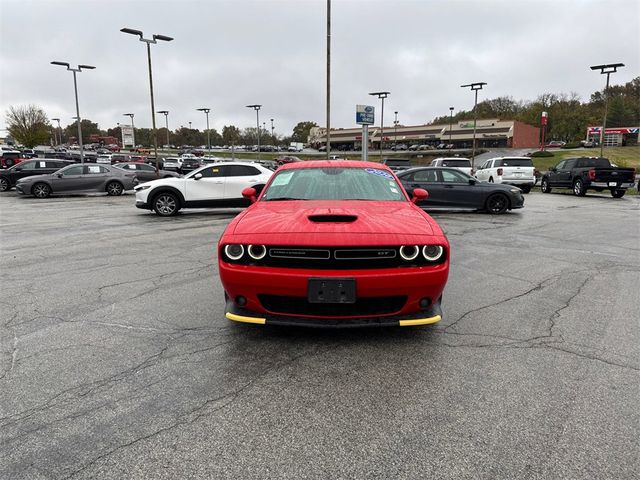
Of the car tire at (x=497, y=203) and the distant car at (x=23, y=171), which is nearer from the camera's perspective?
the car tire at (x=497, y=203)

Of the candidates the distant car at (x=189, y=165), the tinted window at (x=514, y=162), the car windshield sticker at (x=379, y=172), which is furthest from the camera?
the distant car at (x=189, y=165)

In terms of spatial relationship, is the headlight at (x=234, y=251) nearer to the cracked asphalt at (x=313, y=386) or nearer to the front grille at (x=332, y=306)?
the front grille at (x=332, y=306)

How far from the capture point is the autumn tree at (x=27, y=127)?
7788cm

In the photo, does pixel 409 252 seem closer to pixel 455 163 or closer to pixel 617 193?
pixel 455 163

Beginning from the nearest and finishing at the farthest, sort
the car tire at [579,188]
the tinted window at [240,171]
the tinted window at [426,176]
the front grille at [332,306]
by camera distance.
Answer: the front grille at [332,306] → the tinted window at [240,171] → the tinted window at [426,176] → the car tire at [579,188]

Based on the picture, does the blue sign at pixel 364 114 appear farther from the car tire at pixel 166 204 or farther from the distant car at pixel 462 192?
the car tire at pixel 166 204

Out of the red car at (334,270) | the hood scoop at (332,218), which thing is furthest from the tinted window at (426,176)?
the hood scoop at (332,218)

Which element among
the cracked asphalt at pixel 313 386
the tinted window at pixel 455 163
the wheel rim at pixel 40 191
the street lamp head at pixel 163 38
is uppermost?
the street lamp head at pixel 163 38

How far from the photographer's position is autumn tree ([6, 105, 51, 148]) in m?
77.9

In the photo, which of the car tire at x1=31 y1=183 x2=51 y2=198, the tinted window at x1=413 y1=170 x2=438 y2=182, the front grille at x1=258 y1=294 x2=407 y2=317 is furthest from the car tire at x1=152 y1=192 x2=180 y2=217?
the front grille at x1=258 y1=294 x2=407 y2=317

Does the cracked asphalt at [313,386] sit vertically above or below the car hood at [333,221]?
below

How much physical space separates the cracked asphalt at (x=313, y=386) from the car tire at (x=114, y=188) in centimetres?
1520

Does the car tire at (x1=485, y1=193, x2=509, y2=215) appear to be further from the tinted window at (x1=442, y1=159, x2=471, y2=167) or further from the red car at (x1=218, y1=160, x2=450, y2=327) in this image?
the red car at (x1=218, y1=160, x2=450, y2=327)

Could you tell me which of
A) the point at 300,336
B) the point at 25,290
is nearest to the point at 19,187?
the point at 25,290
